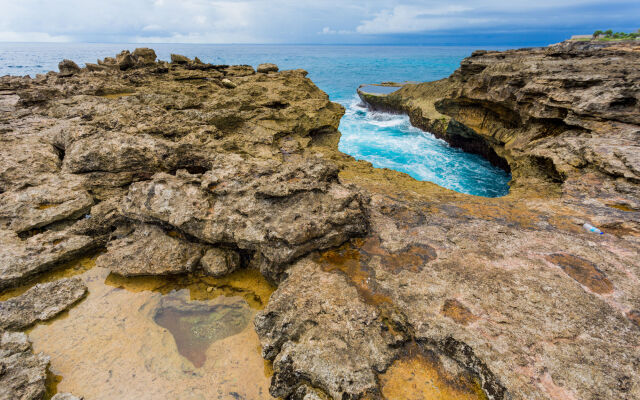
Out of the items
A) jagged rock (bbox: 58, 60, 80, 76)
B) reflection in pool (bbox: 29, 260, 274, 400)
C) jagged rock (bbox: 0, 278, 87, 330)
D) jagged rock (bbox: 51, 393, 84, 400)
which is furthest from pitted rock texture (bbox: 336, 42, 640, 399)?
jagged rock (bbox: 58, 60, 80, 76)

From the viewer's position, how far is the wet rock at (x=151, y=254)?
408 centimetres

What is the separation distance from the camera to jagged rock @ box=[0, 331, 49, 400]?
8.60 feet

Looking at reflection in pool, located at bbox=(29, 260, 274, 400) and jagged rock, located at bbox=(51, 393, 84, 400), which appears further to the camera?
reflection in pool, located at bbox=(29, 260, 274, 400)

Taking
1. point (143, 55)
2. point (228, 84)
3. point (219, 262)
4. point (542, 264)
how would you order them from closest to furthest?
1. point (542, 264)
2. point (219, 262)
3. point (228, 84)
4. point (143, 55)

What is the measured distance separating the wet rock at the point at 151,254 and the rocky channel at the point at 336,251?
2 cm

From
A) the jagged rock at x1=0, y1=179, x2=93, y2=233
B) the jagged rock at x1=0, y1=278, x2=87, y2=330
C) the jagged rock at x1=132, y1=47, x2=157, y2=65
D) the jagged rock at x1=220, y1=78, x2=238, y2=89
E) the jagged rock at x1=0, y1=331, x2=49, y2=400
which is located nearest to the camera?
the jagged rock at x1=0, y1=331, x2=49, y2=400

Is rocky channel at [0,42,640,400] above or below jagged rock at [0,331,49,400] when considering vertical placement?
above

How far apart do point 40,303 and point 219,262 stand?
2.22 m

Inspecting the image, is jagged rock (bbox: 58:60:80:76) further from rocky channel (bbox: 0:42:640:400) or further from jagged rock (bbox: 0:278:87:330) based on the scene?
jagged rock (bbox: 0:278:87:330)

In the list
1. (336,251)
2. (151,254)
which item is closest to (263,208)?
(336,251)

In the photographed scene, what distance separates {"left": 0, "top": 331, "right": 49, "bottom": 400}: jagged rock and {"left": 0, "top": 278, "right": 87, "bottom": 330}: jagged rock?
252 millimetres

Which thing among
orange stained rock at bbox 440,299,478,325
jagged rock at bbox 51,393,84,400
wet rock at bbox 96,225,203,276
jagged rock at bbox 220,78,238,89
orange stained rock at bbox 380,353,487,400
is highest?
jagged rock at bbox 220,78,238,89

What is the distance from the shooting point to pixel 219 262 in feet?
13.6

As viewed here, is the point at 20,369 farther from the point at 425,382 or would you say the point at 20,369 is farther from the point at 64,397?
the point at 425,382
